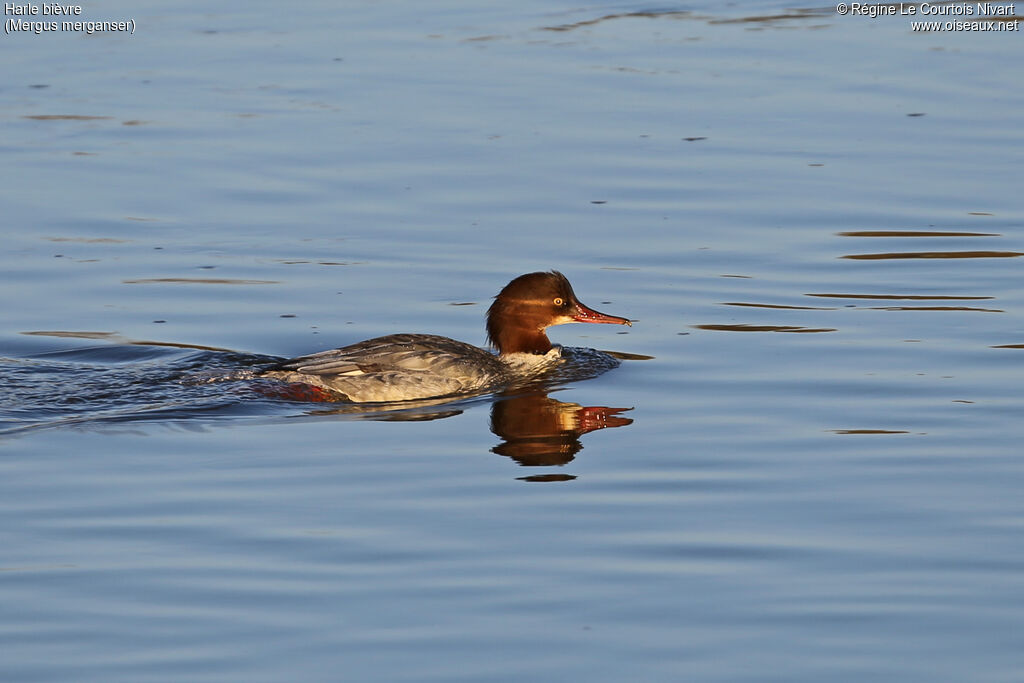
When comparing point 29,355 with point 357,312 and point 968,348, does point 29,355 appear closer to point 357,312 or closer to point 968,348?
point 357,312

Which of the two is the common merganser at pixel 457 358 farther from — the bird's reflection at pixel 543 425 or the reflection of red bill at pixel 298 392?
the bird's reflection at pixel 543 425

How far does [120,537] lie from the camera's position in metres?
7.71

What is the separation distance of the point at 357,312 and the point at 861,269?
371 cm

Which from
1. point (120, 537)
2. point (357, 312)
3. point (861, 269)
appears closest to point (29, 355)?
point (357, 312)

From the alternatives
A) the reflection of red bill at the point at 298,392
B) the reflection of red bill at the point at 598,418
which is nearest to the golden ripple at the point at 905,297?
the reflection of red bill at the point at 598,418

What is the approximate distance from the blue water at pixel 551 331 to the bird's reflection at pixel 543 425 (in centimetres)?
5

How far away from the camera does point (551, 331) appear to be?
14.0 m

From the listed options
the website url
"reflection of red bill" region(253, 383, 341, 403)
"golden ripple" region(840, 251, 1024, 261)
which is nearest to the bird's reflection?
"reflection of red bill" region(253, 383, 341, 403)

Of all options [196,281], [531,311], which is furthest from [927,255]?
[196,281]

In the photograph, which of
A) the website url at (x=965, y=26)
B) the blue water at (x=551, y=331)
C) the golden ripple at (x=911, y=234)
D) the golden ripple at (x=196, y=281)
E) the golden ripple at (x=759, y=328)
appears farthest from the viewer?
the website url at (x=965, y=26)

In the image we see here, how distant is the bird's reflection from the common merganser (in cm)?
39

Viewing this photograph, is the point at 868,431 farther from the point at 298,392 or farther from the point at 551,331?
the point at 551,331

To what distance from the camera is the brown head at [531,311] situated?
11711 millimetres

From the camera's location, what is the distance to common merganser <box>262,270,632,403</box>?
1083cm
